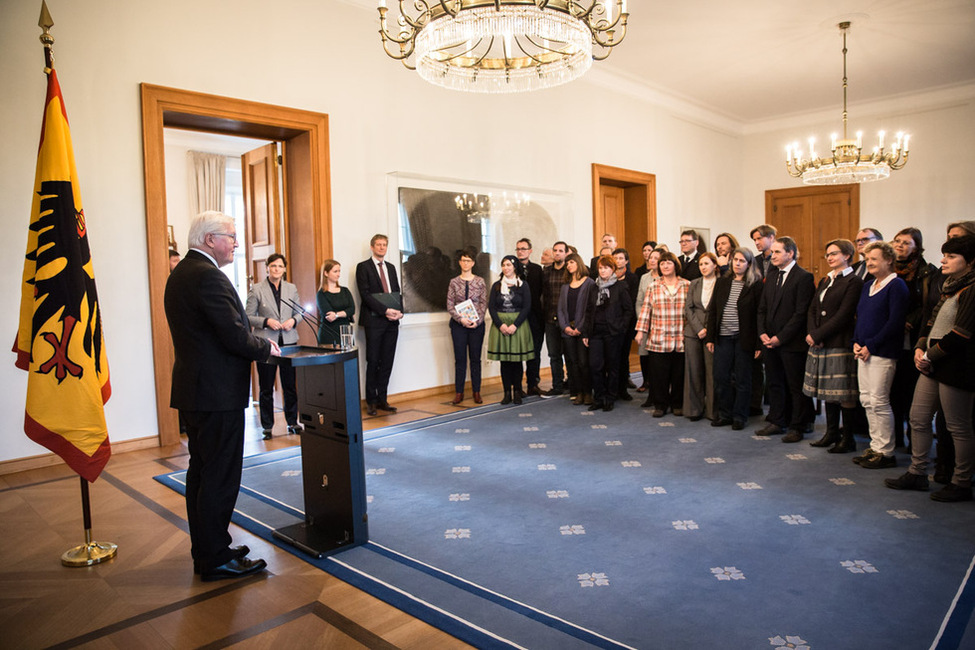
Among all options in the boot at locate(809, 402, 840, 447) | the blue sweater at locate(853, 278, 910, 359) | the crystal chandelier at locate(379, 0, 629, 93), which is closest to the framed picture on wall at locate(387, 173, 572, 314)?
the crystal chandelier at locate(379, 0, 629, 93)

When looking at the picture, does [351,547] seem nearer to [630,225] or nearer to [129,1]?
[129,1]

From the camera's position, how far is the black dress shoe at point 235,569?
2.79 meters

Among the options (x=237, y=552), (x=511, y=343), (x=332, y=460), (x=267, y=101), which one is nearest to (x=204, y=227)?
(x=332, y=460)

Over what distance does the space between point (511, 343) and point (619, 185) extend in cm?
439

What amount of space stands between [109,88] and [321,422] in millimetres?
3262

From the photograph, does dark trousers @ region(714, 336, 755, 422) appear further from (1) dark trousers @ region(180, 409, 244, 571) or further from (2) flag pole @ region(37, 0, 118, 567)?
(2) flag pole @ region(37, 0, 118, 567)

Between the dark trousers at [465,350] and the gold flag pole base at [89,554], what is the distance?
378 centimetres

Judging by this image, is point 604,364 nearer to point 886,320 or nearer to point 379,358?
point 379,358

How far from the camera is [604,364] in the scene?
20.2 ft

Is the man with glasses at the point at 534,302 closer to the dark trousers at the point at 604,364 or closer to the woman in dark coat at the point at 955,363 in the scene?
the dark trousers at the point at 604,364

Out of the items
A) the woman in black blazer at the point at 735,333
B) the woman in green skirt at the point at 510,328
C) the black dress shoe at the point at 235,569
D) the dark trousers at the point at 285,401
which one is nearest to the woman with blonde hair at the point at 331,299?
the dark trousers at the point at 285,401

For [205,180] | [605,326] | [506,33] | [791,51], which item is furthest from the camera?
[205,180]

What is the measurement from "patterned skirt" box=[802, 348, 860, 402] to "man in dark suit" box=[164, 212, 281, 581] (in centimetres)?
359

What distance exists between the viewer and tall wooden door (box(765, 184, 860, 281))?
35.3 feet
